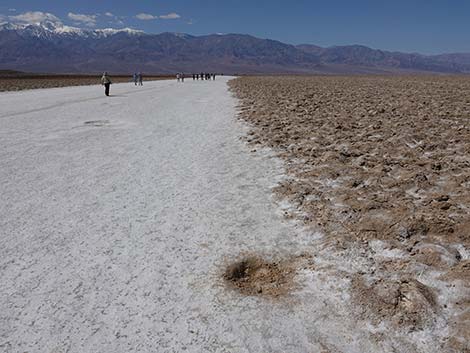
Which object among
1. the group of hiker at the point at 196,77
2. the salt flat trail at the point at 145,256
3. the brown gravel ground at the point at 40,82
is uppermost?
the group of hiker at the point at 196,77

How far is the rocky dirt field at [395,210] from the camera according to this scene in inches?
151

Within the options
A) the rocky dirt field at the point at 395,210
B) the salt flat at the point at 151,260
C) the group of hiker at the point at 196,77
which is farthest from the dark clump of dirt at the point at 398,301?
the group of hiker at the point at 196,77

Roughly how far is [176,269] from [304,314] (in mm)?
1638

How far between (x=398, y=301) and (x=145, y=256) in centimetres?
297

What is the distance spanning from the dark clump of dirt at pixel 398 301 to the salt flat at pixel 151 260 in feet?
0.63

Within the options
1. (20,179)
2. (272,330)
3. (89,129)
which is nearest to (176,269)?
(272,330)

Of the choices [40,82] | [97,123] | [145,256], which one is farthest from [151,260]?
[40,82]

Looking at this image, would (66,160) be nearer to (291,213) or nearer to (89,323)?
(291,213)

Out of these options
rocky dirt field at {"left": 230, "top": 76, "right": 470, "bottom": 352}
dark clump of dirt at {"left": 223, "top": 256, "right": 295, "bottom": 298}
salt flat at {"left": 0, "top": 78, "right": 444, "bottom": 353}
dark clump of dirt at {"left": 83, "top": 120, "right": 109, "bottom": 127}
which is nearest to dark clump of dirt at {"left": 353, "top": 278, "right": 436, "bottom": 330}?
rocky dirt field at {"left": 230, "top": 76, "right": 470, "bottom": 352}

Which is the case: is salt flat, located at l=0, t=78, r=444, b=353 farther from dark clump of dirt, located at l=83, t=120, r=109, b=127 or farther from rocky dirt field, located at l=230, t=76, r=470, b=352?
dark clump of dirt, located at l=83, t=120, r=109, b=127

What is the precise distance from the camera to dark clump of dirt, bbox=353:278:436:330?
144 inches

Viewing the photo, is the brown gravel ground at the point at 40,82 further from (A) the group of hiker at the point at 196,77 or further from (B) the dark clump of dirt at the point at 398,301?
(B) the dark clump of dirt at the point at 398,301

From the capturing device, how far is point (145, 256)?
5.05 metres

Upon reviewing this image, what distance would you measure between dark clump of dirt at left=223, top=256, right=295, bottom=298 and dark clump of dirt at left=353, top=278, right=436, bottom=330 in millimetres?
763
